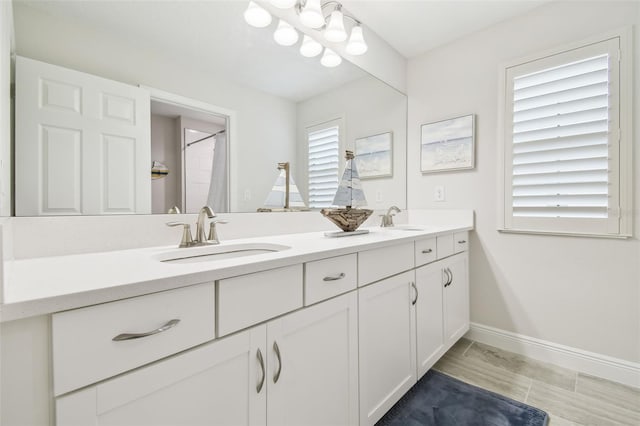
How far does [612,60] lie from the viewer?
1631 millimetres

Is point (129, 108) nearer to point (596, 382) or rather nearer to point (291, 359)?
point (291, 359)

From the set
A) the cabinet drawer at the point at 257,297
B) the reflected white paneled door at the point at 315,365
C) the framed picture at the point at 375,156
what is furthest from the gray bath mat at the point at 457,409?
the framed picture at the point at 375,156

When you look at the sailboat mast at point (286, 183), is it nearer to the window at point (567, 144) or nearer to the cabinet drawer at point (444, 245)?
the cabinet drawer at point (444, 245)

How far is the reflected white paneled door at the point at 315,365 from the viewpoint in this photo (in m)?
0.86

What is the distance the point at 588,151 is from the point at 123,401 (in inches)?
92.9

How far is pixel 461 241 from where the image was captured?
6.81 feet

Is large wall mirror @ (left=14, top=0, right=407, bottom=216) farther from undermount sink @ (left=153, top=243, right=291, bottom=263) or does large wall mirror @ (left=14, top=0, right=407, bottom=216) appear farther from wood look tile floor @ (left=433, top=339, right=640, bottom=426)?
wood look tile floor @ (left=433, top=339, right=640, bottom=426)

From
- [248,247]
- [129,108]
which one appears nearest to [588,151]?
[248,247]

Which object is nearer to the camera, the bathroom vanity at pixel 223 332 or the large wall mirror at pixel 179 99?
the bathroom vanity at pixel 223 332

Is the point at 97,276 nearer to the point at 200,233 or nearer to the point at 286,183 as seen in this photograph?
the point at 200,233

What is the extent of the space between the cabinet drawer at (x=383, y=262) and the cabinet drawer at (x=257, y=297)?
347mm

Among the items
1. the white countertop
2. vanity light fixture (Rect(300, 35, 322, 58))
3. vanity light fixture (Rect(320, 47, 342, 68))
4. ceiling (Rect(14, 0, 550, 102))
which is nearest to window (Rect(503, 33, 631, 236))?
ceiling (Rect(14, 0, 550, 102))

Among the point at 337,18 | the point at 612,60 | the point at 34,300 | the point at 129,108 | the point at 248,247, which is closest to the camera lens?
the point at 34,300

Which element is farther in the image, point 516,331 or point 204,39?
point 516,331
